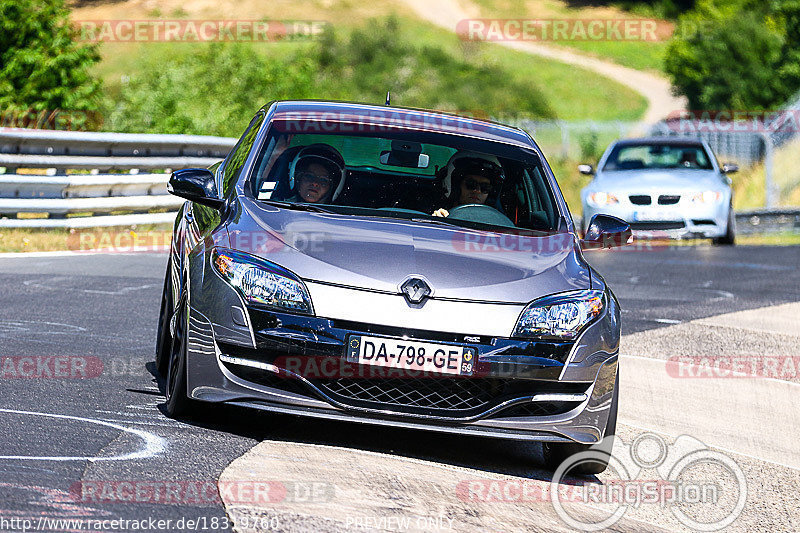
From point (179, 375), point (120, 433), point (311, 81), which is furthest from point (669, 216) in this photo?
point (311, 81)

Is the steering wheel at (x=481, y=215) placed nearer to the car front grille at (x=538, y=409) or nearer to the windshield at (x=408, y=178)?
the windshield at (x=408, y=178)

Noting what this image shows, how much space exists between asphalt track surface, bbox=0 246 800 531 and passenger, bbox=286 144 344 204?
41.8 inches

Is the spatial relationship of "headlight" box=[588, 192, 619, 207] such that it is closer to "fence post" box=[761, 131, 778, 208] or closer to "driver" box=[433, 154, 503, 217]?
"driver" box=[433, 154, 503, 217]

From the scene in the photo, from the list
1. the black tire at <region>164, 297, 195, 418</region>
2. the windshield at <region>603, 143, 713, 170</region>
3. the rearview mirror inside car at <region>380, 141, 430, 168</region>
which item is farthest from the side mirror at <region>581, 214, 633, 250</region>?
the windshield at <region>603, 143, 713, 170</region>

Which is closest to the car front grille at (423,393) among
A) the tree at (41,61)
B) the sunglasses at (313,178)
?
the sunglasses at (313,178)

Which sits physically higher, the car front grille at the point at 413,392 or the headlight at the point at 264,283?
the headlight at the point at 264,283

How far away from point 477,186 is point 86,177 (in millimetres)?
8527

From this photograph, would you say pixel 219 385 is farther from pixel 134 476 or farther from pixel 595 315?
pixel 595 315

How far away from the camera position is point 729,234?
19.2 m

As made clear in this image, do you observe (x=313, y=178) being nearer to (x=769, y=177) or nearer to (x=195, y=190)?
(x=195, y=190)

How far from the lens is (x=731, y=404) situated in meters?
7.80

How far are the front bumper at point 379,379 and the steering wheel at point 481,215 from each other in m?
1.06

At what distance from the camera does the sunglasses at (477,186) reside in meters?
7.05

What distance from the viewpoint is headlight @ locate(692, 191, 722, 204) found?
18.4 m
